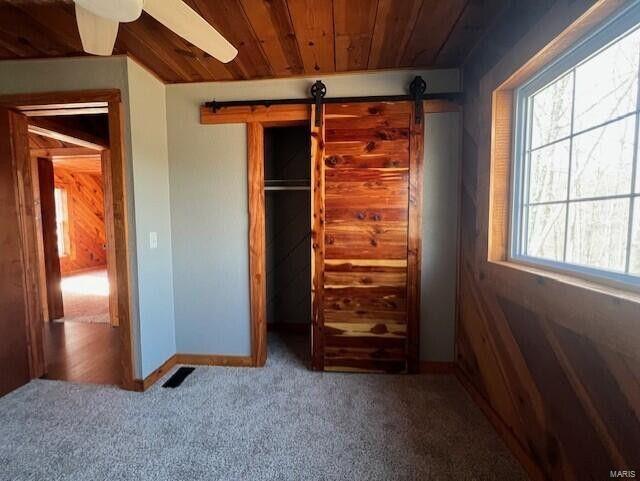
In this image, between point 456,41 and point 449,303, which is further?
point 449,303

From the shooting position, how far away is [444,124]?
204 centimetres

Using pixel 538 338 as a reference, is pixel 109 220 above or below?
above

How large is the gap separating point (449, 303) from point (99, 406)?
255cm

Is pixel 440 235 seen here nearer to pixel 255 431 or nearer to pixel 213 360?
pixel 255 431

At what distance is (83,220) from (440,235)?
8394 mm

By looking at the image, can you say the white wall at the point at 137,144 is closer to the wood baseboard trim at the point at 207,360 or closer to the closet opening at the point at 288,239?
the wood baseboard trim at the point at 207,360

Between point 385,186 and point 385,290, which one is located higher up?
point 385,186

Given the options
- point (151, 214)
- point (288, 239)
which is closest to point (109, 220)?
point (151, 214)

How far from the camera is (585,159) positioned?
1.13 m

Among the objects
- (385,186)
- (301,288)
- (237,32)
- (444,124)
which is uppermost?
(237,32)

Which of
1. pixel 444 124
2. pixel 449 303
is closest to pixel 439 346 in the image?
pixel 449 303

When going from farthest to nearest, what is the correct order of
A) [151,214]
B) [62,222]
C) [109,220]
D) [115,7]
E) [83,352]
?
[62,222] < [109,220] < [83,352] < [151,214] < [115,7]

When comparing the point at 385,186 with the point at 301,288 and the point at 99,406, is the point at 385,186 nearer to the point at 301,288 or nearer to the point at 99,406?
the point at 301,288

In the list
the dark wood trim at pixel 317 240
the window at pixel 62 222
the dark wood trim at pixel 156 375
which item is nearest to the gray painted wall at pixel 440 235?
the dark wood trim at pixel 317 240
